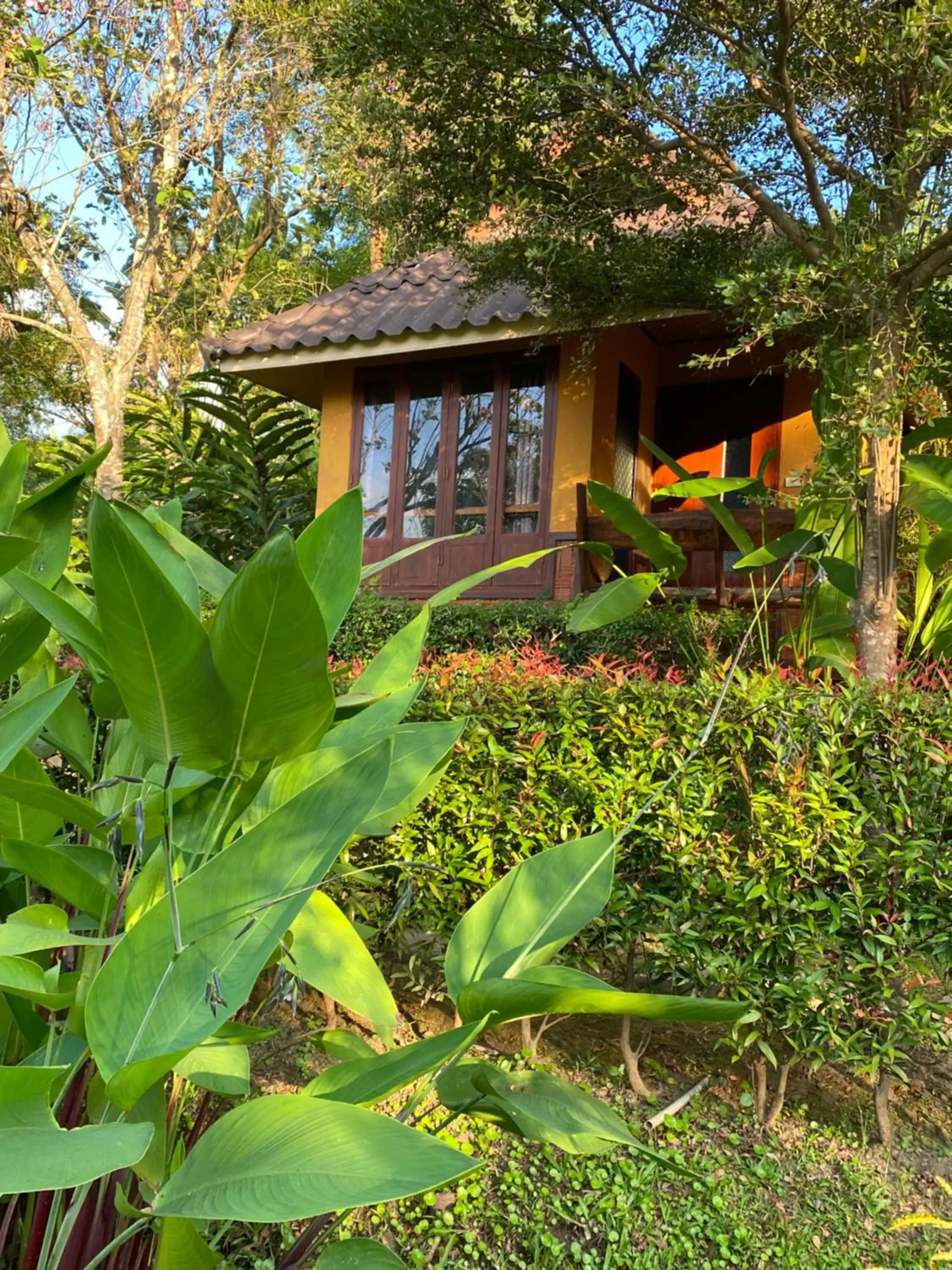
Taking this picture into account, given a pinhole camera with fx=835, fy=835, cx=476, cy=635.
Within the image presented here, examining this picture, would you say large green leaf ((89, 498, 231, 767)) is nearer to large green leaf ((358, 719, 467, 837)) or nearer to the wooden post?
large green leaf ((358, 719, 467, 837))

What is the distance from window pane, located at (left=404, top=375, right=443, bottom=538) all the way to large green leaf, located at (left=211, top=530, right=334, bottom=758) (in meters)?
8.66

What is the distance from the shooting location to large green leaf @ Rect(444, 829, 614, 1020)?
122 centimetres

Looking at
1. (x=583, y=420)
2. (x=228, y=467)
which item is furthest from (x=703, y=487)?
(x=228, y=467)

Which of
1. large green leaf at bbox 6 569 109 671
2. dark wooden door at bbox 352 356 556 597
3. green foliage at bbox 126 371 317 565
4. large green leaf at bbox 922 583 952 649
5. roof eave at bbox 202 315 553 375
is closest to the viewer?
large green leaf at bbox 6 569 109 671

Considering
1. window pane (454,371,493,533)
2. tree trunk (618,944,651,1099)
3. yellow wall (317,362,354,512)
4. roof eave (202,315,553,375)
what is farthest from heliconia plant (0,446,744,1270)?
yellow wall (317,362,354,512)

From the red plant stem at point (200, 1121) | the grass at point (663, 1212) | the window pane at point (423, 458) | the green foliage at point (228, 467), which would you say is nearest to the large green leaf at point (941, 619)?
the grass at point (663, 1212)

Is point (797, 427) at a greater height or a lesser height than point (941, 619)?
greater

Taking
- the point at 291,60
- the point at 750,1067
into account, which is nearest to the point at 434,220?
the point at 750,1067

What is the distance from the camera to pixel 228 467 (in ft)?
32.1

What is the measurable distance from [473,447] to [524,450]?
604mm

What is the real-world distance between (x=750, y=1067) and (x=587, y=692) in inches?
53.9

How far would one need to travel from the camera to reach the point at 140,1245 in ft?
4.07

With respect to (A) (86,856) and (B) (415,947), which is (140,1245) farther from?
(B) (415,947)

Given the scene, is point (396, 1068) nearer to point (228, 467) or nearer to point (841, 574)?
point (841, 574)
